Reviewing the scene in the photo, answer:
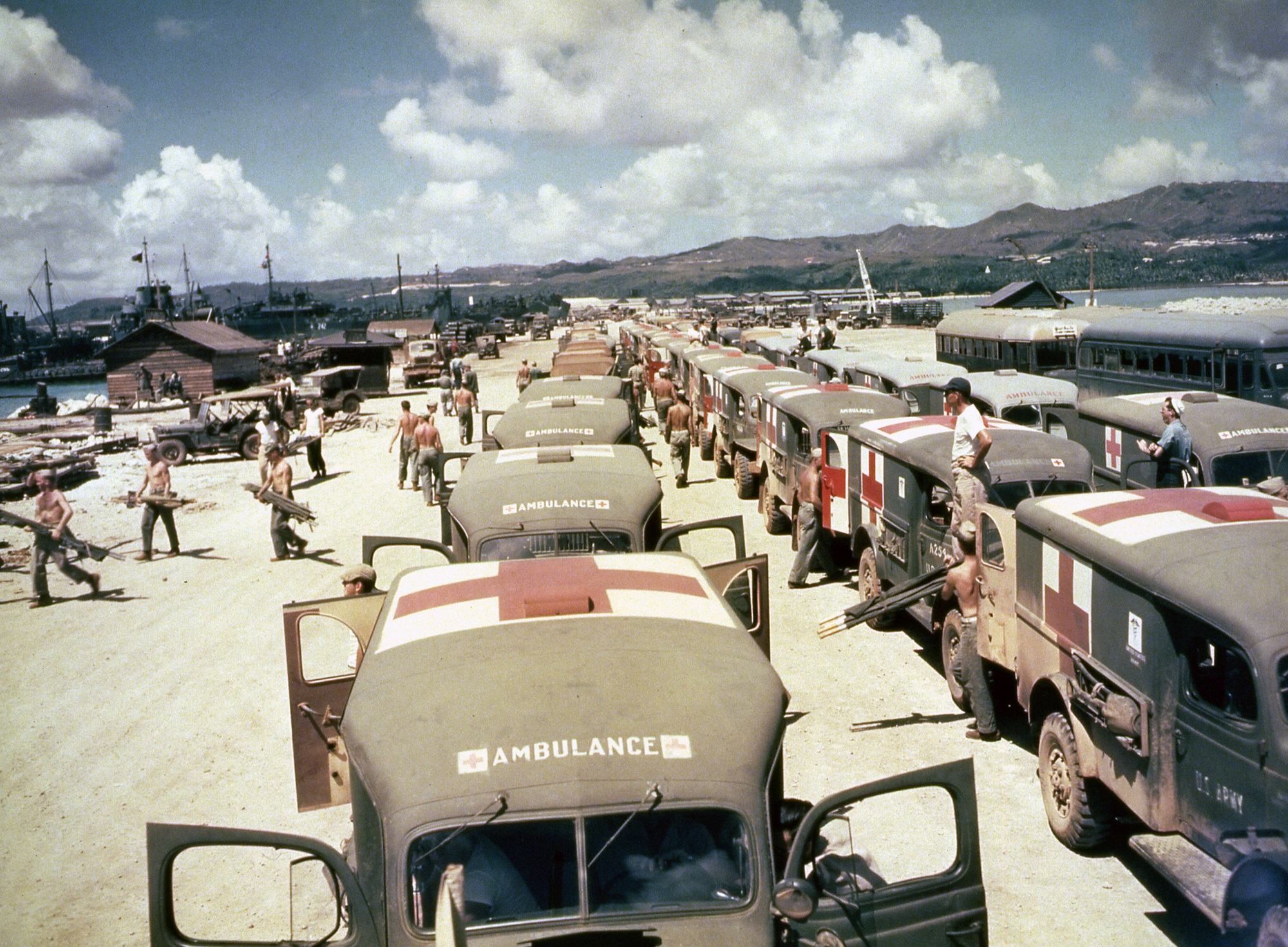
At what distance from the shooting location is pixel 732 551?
16.4 m

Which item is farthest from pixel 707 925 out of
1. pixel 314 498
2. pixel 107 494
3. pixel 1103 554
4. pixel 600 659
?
pixel 107 494

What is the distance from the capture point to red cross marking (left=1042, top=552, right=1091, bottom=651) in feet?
23.4

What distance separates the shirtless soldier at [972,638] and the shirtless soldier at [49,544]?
39.1ft

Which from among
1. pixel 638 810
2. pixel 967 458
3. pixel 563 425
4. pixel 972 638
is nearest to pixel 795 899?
pixel 638 810

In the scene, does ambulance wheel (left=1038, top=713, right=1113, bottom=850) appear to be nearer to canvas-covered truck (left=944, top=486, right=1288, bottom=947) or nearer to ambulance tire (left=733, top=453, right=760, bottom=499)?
canvas-covered truck (left=944, top=486, right=1288, bottom=947)

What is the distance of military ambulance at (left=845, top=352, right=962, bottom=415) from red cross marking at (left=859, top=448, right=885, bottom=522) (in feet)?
20.4

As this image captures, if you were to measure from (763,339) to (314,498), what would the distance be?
65.7 ft

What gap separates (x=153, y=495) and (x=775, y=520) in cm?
991

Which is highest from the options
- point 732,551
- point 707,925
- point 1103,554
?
point 1103,554

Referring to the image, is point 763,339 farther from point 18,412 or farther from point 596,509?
point 18,412

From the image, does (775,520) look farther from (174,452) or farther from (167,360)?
(167,360)

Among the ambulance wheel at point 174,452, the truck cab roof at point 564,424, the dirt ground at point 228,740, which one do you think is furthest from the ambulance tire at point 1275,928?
the ambulance wheel at point 174,452

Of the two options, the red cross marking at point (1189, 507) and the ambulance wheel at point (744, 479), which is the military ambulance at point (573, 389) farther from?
the red cross marking at point (1189, 507)

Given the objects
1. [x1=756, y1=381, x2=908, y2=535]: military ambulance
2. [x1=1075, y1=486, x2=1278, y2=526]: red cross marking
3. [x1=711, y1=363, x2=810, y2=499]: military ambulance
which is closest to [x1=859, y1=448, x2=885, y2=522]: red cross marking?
[x1=756, y1=381, x2=908, y2=535]: military ambulance
